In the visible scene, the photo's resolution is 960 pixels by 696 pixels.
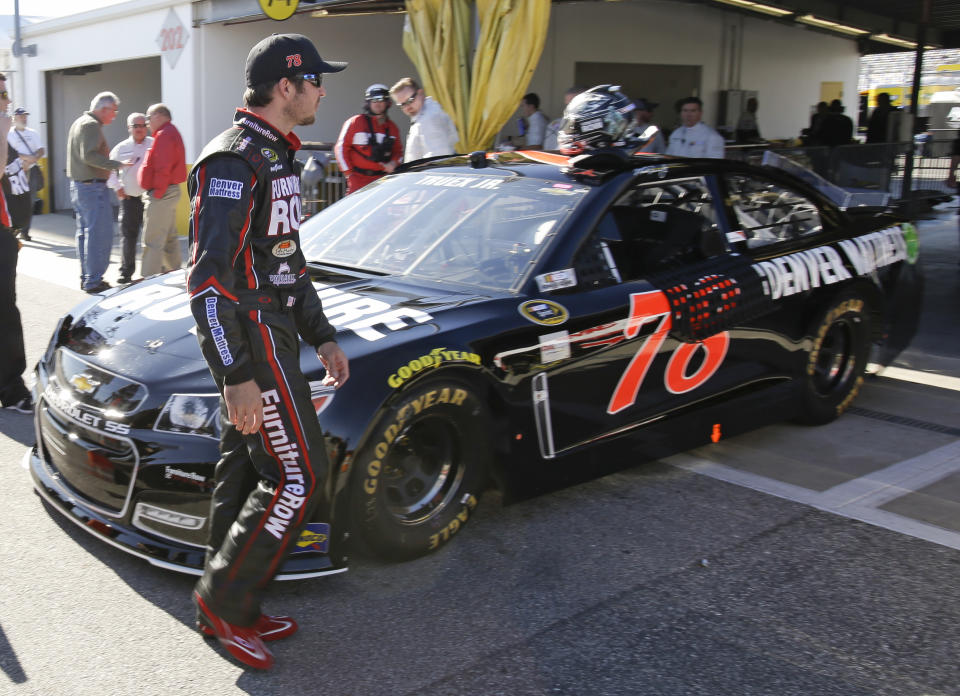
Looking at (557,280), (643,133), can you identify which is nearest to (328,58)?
(643,133)

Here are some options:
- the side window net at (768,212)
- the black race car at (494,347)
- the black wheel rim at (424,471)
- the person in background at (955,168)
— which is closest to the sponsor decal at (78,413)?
the black race car at (494,347)

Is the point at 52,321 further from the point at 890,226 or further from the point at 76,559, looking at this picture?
the point at 890,226

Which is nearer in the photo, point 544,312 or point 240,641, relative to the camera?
point 240,641

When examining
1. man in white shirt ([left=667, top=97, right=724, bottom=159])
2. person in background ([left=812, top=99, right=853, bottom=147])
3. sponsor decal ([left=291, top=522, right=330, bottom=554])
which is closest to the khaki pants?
man in white shirt ([left=667, top=97, right=724, bottom=159])

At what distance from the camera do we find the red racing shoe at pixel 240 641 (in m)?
2.77

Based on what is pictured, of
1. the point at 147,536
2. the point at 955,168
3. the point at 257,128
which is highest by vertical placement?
the point at 955,168

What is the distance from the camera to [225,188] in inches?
100

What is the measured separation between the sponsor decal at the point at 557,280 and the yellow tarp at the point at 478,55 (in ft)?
14.9

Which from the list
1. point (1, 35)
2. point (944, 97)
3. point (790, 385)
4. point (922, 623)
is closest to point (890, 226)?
point (790, 385)

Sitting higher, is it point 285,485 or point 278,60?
point 278,60

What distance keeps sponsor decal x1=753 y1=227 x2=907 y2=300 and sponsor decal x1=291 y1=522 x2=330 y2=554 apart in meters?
2.54

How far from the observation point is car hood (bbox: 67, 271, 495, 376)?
3.34 metres

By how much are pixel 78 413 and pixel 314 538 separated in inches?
37.4

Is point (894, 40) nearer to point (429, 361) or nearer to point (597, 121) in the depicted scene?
point (597, 121)
